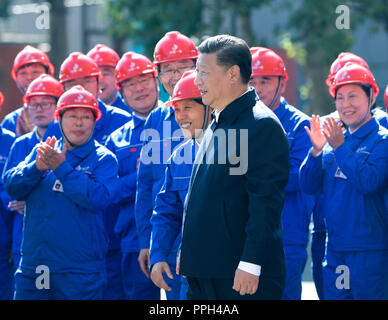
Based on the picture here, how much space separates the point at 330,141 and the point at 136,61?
224 centimetres

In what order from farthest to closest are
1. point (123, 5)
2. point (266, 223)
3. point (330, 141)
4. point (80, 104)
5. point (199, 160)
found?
point (123, 5) → point (80, 104) → point (330, 141) → point (199, 160) → point (266, 223)

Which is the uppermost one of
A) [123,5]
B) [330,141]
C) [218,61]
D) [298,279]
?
[123,5]

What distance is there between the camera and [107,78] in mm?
8289

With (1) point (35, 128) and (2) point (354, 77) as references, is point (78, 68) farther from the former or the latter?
(2) point (354, 77)

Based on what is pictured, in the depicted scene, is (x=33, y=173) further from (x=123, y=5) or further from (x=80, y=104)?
(x=123, y=5)

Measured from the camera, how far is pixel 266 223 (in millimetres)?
4035

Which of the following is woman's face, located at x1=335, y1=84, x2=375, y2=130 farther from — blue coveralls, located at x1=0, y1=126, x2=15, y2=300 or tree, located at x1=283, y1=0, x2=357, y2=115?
tree, located at x1=283, y1=0, x2=357, y2=115

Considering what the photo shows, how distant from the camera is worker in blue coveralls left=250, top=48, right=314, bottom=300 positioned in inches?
252

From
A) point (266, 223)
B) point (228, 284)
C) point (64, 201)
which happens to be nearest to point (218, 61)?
point (266, 223)

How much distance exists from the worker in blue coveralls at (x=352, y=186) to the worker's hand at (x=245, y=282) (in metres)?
1.92

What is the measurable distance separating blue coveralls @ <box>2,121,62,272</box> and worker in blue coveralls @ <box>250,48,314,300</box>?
5.54 ft

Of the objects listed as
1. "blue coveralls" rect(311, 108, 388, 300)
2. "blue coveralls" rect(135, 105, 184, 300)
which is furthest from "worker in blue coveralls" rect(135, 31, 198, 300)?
"blue coveralls" rect(311, 108, 388, 300)

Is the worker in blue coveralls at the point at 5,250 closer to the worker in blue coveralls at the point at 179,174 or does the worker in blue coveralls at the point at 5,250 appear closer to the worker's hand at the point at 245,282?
the worker in blue coveralls at the point at 179,174

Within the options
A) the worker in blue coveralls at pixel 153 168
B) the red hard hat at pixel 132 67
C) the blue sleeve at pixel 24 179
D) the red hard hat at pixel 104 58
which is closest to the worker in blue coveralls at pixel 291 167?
the worker in blue coveralls at pixel 153 168
